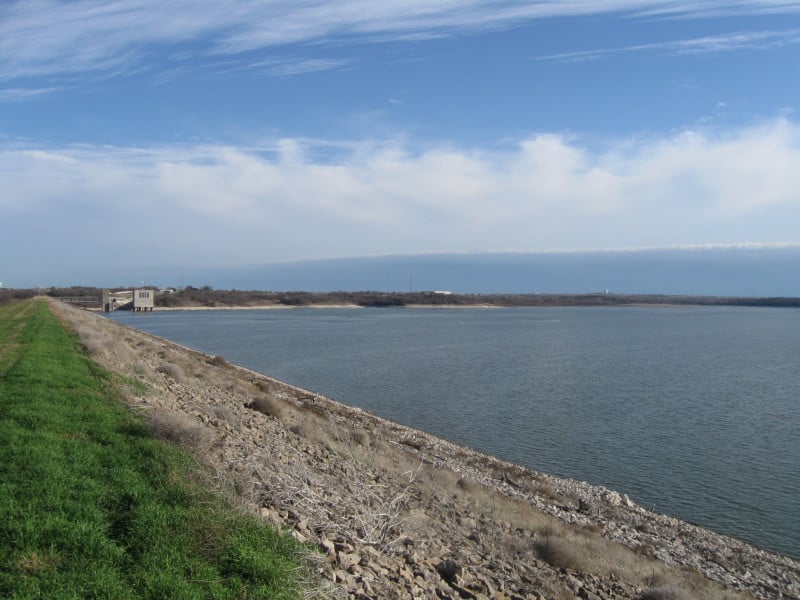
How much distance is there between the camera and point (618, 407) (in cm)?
2641

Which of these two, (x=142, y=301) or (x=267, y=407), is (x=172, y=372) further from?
(x=142, y=301)

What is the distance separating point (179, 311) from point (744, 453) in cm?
14369

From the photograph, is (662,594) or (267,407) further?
(267,407)

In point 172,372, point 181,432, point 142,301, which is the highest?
point 181,432

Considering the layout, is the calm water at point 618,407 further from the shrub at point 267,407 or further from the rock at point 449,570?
the rock at point 449,570

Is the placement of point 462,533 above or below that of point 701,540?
above

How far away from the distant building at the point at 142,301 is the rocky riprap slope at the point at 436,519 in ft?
409

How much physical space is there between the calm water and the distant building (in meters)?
86.2

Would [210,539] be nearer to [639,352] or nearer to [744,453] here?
[744,453]

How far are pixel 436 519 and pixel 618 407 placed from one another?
17.8 m

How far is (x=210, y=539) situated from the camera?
5914 mm

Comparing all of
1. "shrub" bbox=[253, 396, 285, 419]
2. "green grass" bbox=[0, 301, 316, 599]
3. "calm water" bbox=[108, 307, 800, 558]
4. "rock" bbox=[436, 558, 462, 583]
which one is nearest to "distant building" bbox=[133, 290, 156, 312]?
"calm water" bbox=[108, 307, 800, 558]

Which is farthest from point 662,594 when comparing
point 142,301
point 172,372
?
point 142,301

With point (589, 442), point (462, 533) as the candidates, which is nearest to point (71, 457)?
point (462, 533)
